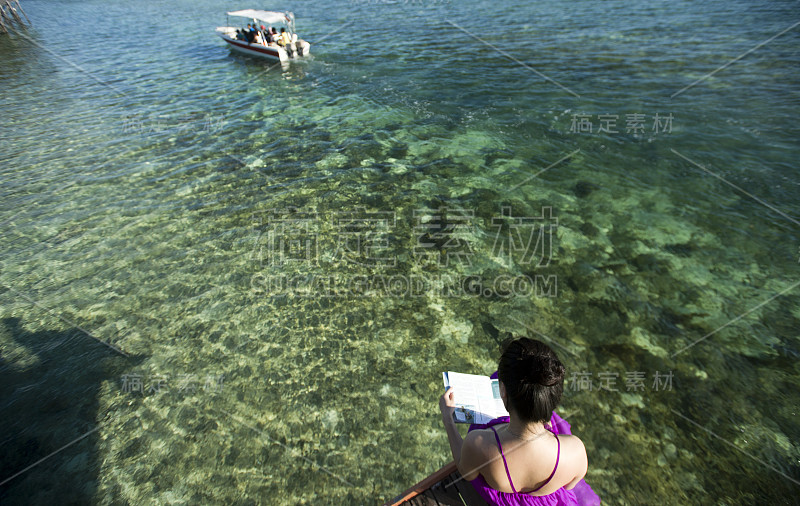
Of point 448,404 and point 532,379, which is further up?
point 532,379

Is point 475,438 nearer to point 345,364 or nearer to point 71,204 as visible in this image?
point 345,364

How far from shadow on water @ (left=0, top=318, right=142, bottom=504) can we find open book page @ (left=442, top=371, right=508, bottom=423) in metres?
4.68

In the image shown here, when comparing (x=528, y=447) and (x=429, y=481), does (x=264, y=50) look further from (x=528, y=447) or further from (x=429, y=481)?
(x=528, y=447)

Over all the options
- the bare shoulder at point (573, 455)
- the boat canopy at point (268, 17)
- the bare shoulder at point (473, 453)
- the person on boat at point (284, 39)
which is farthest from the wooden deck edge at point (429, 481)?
the boat canopy at point (268, 17)

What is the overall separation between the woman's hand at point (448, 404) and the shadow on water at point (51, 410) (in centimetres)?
454

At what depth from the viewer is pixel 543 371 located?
2611 mm

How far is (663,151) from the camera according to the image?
11.6 metres

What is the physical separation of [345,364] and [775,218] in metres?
10.7

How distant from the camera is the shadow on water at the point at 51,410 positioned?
15.1 feet

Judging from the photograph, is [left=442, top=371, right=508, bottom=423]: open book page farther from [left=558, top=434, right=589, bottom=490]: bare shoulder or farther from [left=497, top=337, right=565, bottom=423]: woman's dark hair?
[left=497, top=337, right=565, bottom=423]: woman's dark hair

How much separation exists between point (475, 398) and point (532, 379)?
4.63 feet

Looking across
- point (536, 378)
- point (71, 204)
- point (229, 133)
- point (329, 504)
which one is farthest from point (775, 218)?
point (71, 204)

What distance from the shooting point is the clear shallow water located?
4.89 m

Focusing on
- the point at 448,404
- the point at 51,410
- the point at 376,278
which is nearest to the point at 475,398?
the point at 448,404
